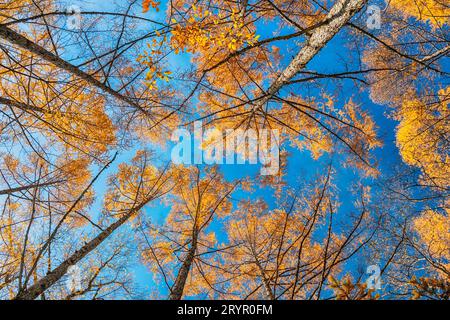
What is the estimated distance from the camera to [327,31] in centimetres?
329

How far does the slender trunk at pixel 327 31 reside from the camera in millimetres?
3021

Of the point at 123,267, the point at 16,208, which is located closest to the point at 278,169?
the point at 123,267

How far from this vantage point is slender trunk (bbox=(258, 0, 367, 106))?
9.91 feet

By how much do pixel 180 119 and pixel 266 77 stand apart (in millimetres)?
3133

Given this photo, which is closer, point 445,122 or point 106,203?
point 445,122

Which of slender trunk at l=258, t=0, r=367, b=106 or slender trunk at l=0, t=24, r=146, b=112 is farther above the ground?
slender trunk at l=258, t=0, r=367, b=106

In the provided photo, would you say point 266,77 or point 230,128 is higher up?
point 266,77

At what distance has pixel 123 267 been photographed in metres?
6.47

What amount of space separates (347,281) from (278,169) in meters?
7.13

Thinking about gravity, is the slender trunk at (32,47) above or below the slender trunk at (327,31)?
below
